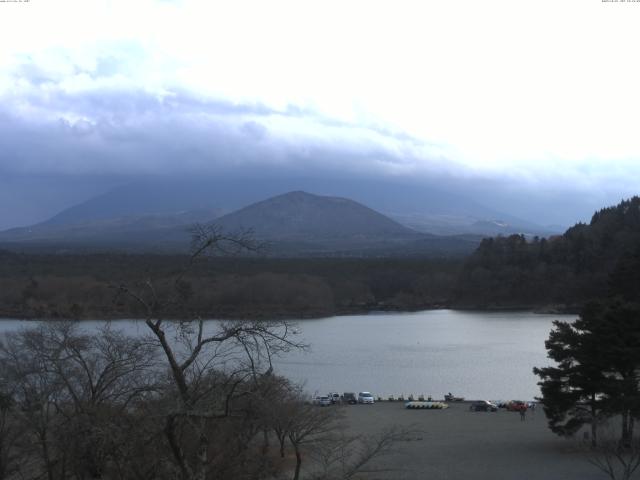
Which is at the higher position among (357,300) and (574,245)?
(574,245)

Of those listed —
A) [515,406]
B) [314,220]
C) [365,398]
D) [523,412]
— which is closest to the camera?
[523,412]

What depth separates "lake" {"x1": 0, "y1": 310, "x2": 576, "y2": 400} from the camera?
24281 mm

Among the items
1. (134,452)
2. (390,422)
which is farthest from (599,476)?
(134,452)

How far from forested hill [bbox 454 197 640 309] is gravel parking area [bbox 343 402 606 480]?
3751 cm

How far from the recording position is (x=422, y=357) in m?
30.1

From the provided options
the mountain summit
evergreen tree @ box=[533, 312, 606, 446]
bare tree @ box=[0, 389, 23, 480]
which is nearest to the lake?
evergreen tree @ box=[533, 312, 606, 446]

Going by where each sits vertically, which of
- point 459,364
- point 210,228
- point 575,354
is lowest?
point 459,364

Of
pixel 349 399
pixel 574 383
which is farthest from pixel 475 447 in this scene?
pixel 349 399

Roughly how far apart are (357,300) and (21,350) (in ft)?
150

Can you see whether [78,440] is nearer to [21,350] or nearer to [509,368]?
[21,350]

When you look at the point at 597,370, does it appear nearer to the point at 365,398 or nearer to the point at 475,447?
the point at 475,447

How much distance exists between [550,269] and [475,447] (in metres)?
44.2

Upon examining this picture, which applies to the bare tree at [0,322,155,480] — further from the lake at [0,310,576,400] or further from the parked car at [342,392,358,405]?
the parked car at [342,392,358,405]

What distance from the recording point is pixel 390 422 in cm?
1748
